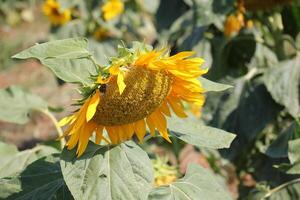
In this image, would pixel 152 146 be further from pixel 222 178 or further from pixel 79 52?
pixel 79 52

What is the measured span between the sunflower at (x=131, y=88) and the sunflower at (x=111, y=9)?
1851 millimetres

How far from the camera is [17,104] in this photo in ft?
5.74

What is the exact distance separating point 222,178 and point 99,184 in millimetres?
1256

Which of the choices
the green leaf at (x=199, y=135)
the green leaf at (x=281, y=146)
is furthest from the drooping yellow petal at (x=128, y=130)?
the green leaf at (x=281, y=146)

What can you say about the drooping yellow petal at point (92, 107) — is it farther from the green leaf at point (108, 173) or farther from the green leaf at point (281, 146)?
the green leaf at point (281, 146)

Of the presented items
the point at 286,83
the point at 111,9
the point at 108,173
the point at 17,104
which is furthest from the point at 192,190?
the point at 111,9

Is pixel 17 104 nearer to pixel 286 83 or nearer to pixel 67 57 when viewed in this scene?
pixel 67 57

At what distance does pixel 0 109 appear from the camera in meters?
1.70

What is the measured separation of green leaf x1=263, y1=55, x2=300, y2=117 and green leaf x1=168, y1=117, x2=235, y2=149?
2.21 feet

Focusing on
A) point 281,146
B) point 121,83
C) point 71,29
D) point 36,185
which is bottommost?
point 281,146

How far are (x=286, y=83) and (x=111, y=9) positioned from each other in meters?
1.28

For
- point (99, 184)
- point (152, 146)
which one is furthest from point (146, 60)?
point (152, 146)

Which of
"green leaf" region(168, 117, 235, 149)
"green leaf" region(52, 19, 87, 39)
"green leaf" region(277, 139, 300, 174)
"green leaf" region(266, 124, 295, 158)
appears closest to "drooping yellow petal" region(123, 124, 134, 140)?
"green leaf" region(168, 117, 235, 149)

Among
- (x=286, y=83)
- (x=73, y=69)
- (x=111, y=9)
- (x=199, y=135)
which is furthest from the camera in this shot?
(x=111, y=9)
